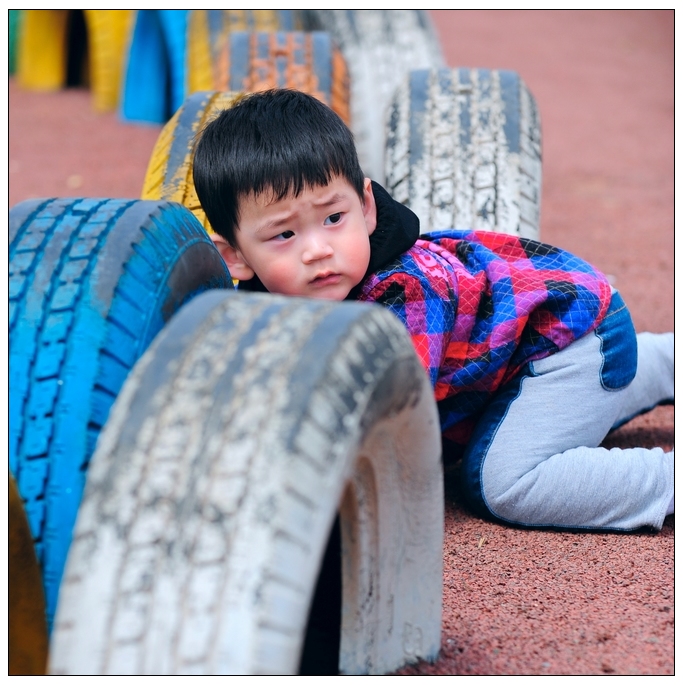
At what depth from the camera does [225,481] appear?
1174 millimetres

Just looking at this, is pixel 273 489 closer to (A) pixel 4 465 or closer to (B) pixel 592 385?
(A) pixel 4 465

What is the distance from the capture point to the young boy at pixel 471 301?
2.10 meters

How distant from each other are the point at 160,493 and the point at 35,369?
526 millimetres

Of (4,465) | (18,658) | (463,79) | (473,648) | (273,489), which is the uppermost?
(463,79)

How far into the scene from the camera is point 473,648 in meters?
1.70

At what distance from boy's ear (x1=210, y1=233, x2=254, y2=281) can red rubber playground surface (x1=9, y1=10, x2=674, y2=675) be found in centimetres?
72

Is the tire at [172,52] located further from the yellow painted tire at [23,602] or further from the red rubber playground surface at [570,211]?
the yellow painted tire at [23,602]

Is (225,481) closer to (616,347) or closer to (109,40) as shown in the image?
(616,347)

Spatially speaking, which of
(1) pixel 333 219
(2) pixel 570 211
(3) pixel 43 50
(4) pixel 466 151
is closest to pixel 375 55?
(2) pixel 570 211

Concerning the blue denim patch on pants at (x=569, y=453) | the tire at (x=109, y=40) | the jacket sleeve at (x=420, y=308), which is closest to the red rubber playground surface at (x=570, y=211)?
the blue denim patch on pants at (x=569, y=453)

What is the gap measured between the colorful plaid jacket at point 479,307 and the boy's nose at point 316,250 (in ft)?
0.44

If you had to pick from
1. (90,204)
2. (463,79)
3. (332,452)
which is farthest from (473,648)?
(463,79)

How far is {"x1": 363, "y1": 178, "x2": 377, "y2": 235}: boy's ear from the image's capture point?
88.5 inches

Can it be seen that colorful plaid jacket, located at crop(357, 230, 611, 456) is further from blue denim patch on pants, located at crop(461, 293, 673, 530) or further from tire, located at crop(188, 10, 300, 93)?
tire, located at crop(188, 10, 300, 93)
